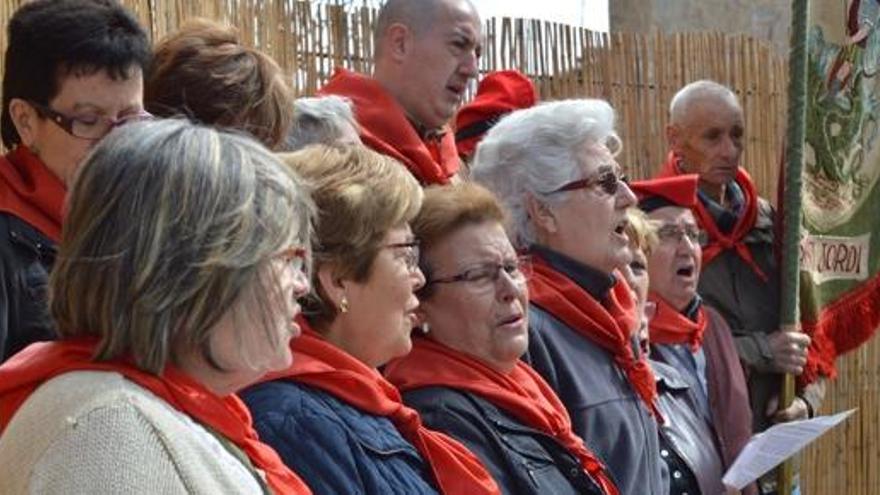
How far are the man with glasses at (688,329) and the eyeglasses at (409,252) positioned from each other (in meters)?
1.70

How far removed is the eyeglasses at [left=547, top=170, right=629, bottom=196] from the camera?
4.45 metres

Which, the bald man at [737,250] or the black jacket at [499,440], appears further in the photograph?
the bald man at [737,250]

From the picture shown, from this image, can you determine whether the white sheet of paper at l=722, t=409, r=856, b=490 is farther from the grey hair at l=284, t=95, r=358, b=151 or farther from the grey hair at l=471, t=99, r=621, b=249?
the grey hair at l=284, t=95, r=358, b=151

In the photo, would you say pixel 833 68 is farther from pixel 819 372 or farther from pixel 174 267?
pixel 174 267

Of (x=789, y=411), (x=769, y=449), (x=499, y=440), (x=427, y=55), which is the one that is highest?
(x=427, y=55)

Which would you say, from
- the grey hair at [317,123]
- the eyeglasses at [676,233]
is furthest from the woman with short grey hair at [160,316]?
the eyeglasses at [676,233]

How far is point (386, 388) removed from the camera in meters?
3.32

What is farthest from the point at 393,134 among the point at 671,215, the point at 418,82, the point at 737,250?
the point at 737,250

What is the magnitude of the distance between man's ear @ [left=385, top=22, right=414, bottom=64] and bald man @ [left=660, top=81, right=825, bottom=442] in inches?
62.1

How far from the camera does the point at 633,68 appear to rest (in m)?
7.96

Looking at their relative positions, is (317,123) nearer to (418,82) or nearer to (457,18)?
(418,82)

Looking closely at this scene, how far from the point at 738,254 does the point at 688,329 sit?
96 cm

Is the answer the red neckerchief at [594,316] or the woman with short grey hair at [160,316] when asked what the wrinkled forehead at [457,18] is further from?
the woman with short grey hair at [160,316]

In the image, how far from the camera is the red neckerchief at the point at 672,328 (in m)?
5.29
